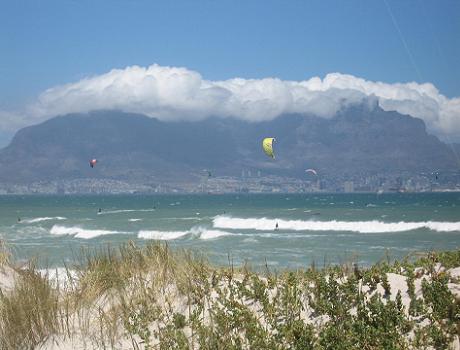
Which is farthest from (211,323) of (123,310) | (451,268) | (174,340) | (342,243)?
(342,243)

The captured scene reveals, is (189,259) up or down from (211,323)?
up

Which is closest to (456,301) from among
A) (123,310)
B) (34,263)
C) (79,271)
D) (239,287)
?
(239,287)

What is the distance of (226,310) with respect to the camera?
21.7 ft

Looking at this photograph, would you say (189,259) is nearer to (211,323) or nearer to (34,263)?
(211,323)

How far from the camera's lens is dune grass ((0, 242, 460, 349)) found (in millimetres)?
5805

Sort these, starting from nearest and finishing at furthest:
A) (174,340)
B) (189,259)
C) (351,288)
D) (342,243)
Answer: (174,340) < (351,288) < (189,259) < (342,243)

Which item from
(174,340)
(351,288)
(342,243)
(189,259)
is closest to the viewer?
(174,340)

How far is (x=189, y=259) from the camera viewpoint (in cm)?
756

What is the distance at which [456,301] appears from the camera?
6113mm

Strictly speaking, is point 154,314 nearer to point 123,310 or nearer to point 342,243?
point 123,310

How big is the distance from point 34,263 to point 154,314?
241 centimetres

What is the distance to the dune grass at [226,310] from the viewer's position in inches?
229

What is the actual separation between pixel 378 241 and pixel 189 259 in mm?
26737

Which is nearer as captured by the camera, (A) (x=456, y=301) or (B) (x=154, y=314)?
(A) (x=456, y=301)
